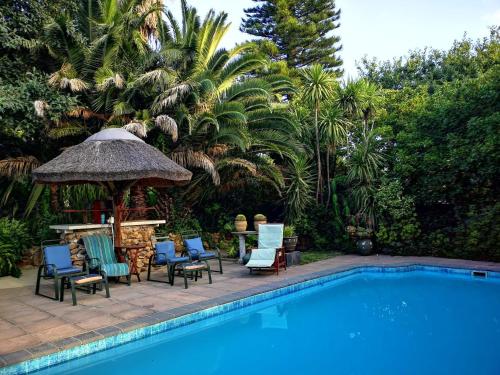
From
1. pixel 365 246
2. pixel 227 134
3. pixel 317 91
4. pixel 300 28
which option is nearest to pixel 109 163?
pixel 227 134

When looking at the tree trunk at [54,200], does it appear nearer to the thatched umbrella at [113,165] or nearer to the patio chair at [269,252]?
the thatched umbrella at [113,165]

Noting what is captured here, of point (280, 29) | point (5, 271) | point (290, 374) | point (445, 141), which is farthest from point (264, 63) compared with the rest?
point (280, 29)

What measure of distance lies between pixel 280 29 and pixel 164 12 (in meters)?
12.6

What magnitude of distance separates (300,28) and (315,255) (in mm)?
16491

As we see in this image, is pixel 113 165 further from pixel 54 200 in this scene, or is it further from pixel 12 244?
pixel 54 200

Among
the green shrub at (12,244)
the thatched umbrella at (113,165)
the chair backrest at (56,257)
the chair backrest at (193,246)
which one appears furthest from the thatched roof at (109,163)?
the green shrub at (12,244)

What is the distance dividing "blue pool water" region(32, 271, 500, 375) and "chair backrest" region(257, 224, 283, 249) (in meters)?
1.60

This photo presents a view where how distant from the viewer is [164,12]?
1238 centimetres

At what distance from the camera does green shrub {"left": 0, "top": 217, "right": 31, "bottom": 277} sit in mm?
8547

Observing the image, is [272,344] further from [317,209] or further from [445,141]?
[445,141]

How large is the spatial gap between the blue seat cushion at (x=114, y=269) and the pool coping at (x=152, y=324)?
1.78 m

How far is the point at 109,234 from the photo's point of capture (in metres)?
8.88

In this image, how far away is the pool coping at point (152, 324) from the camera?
4.14 m

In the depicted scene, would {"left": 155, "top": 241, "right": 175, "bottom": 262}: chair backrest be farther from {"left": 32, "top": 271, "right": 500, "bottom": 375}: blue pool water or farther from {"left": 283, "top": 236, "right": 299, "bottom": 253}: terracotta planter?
{"left": 283, "top": 236, "right": 299, "bottom": 253}: terracotta planter
